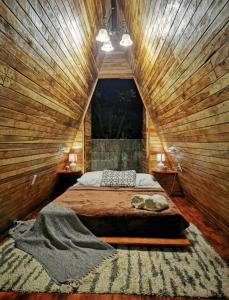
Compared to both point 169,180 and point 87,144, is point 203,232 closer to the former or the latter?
point 169,180

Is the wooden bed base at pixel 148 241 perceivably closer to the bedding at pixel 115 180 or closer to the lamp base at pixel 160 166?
the bedding at pixel 115 180

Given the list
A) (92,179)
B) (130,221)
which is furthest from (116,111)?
(130,221)

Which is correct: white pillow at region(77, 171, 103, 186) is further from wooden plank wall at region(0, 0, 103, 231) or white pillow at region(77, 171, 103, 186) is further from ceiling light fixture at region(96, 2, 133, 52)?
ceiling light fixture at region(96, 2, 133, 52)

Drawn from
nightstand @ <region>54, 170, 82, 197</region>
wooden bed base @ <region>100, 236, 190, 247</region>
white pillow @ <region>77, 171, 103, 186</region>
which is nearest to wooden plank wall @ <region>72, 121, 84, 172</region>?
nightstand @ <region>54, 170, 82, 197</region>

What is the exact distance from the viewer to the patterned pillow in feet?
11.8

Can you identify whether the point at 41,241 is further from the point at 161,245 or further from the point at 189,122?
the point at 189,122

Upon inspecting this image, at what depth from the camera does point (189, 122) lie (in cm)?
264

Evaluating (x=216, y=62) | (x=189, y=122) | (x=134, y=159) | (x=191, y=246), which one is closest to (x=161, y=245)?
(x=191, y=246)

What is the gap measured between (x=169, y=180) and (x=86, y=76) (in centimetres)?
264

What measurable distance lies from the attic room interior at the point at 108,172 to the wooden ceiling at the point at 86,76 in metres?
0.01

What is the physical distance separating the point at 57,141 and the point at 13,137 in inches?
59.6

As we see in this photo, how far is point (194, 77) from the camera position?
1.96 meters

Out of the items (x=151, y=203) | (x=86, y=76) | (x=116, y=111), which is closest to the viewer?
(x=151, y=203)

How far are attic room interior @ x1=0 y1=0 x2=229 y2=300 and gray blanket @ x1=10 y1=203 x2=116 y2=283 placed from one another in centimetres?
1
